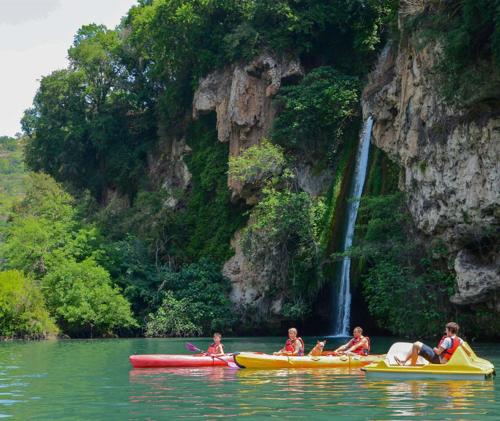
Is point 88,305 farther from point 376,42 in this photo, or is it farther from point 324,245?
point 376,42

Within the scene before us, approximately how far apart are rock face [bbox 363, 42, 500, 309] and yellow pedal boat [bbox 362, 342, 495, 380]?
9.03 m

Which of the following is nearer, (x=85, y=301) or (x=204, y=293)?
(x=85, y=301)

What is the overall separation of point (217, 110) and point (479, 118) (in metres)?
16.9

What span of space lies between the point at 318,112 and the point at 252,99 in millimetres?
3778

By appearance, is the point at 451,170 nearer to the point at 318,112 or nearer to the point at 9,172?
the point at 318,112

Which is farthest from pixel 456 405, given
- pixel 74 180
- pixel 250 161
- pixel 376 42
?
→ pixel 74 180

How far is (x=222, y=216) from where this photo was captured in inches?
1615

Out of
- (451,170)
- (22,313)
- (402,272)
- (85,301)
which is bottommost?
(22,313)

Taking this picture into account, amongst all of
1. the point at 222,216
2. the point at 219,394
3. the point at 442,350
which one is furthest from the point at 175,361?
the point at 222,216

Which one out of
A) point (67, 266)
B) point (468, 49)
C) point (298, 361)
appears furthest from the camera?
point (67, 266)

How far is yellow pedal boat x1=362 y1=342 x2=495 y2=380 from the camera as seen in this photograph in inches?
666

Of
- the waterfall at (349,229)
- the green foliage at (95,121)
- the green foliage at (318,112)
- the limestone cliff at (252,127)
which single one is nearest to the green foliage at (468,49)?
the waterfall at (349,229)

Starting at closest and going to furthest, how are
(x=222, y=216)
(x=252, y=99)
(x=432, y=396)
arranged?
1. (x=432, y=396)
2. (x=252, y=99)
3. (x=222, y=216)

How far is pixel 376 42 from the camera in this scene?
37469 mm
